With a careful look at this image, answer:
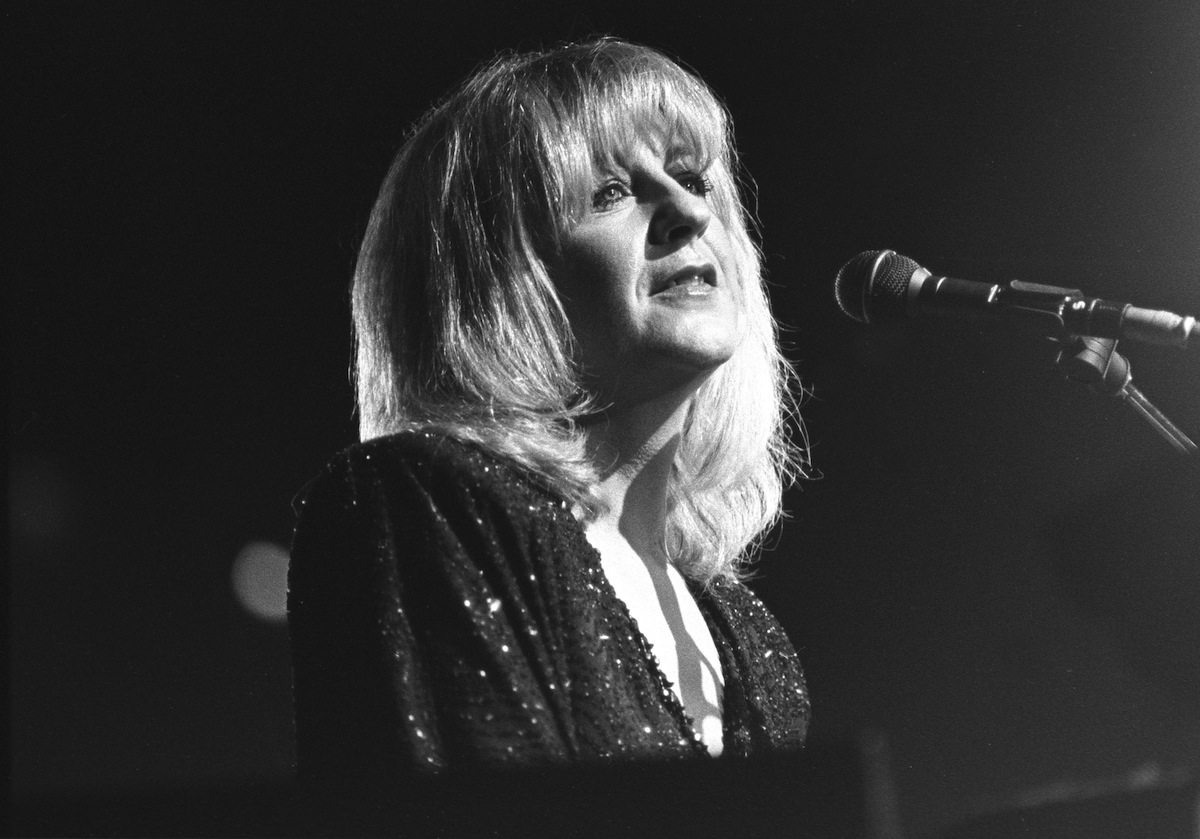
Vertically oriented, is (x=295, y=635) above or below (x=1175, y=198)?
below

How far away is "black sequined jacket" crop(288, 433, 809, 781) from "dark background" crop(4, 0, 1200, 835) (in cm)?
55

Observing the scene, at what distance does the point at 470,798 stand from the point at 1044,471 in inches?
55.3

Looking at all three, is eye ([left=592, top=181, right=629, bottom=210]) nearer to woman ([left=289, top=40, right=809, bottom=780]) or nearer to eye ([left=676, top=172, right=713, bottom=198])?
woman ([left=289, top=40, right=809, bottom=780])

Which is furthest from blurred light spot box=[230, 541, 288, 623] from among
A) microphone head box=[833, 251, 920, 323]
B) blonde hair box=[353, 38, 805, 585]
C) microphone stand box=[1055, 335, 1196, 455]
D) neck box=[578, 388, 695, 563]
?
microphone stand box=[1055, 335, 1196, 455]

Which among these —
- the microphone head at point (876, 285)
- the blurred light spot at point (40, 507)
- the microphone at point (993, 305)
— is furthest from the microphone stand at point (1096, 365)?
the blurred light spot at point (40, 507)

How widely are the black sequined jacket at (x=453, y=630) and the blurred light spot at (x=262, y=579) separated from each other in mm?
814

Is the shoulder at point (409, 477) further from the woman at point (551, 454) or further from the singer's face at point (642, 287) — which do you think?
the singer's face at point (642, 287)

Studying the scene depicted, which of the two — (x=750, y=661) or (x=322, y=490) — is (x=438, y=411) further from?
(x=750, y=661)

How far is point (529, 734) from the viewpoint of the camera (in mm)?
1019

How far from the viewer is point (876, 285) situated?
1305 mm

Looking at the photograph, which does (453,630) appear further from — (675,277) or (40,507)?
(40,507)

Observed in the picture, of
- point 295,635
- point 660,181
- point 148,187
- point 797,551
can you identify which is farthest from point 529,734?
point 797,551

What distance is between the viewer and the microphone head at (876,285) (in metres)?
1.29

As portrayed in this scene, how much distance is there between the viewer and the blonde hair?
129 centimetres
